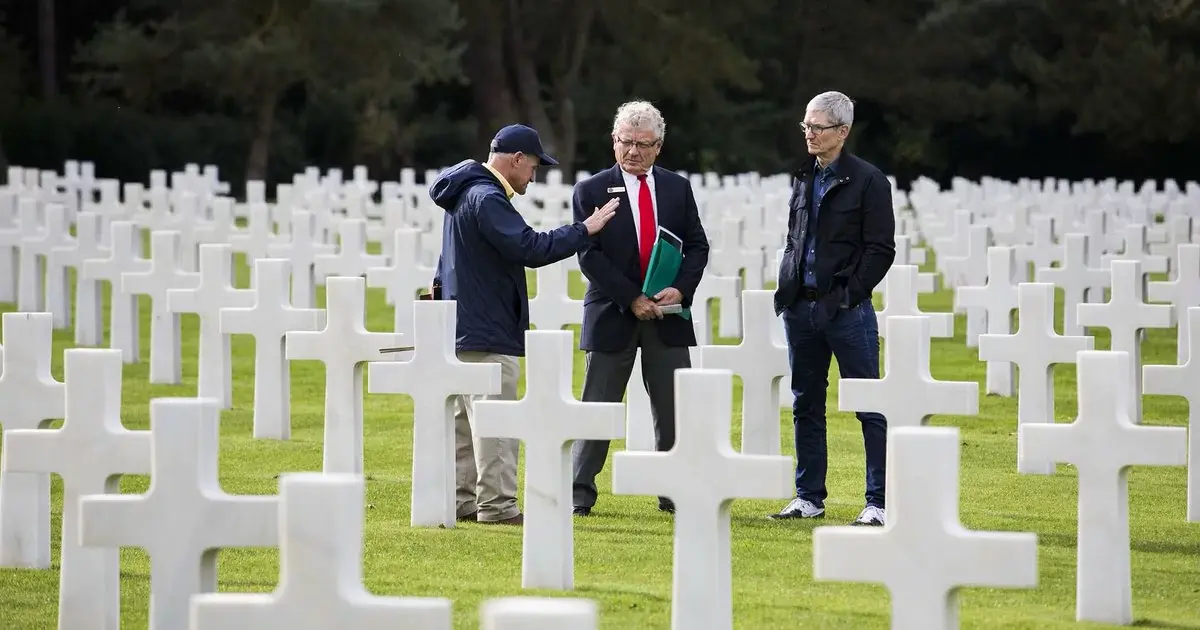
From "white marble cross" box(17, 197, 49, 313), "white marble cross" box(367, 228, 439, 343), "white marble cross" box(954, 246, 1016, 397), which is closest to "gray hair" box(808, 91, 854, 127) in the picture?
"white marble cross" box(954, 246, 1016, 397)

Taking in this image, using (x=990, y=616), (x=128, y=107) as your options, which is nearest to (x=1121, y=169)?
(x=128, y=107)

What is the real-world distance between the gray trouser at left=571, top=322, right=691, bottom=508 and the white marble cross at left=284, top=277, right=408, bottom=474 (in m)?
0.82

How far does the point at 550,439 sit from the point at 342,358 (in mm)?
2176

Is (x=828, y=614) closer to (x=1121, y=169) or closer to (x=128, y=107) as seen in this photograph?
(x=128, y=107)

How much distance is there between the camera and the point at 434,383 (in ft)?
23.4

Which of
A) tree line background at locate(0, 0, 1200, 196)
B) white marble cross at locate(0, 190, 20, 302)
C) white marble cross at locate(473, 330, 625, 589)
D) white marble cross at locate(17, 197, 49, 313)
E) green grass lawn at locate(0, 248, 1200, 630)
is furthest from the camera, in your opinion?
tree line background at locate(0, 0, 1200, 196)

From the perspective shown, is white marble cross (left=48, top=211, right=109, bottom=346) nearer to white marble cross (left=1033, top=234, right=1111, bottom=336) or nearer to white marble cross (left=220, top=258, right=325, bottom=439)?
white marble cross (left=220, top=258, right=325, bottom=439)

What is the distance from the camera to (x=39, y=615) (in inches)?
231

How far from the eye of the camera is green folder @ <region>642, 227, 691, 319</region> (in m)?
7.69

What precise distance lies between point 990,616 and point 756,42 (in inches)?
1709

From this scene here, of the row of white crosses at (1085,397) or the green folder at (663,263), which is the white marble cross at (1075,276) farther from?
the green folder at (663,263)

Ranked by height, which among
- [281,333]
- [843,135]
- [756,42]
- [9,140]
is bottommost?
[281,333]

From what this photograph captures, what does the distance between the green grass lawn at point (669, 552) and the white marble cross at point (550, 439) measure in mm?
110

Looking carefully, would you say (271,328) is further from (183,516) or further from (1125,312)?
(183,516)
